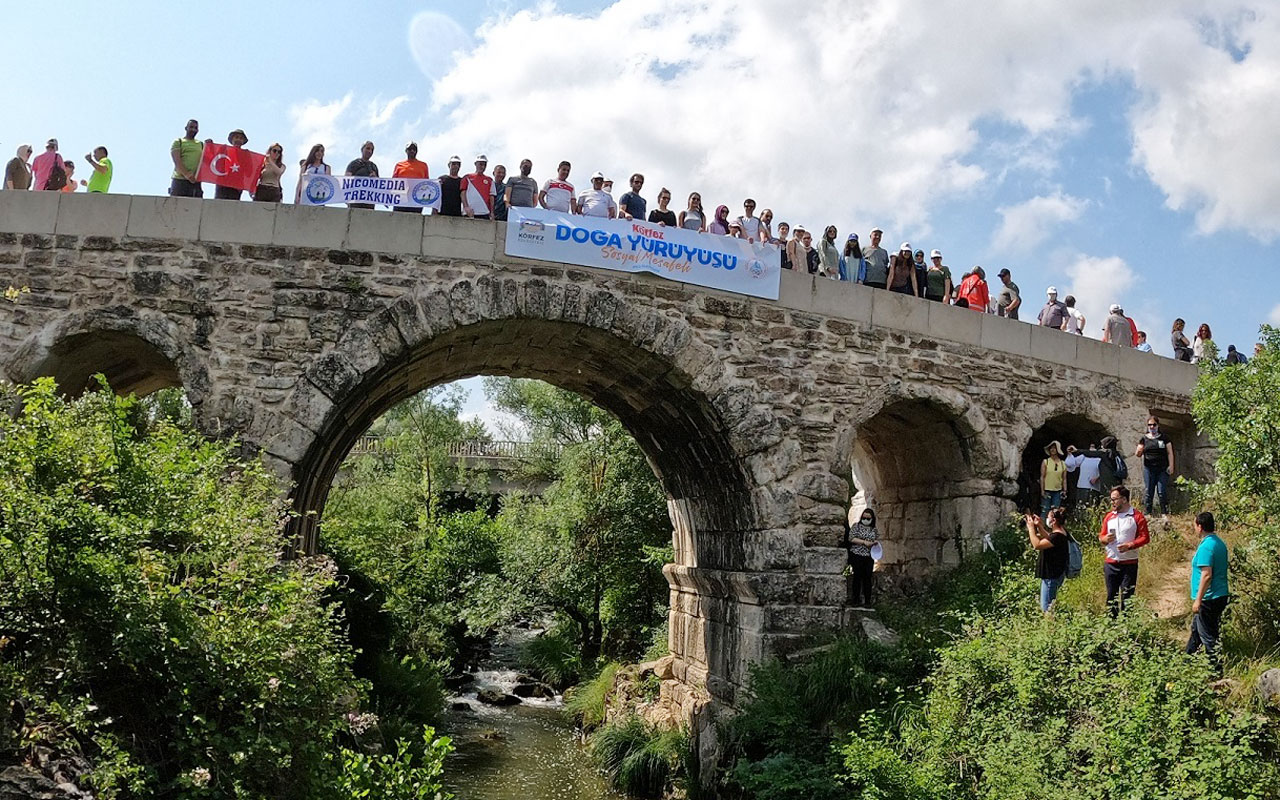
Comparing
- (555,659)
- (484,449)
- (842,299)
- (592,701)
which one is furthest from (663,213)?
(484,449)

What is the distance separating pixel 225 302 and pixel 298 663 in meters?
4.26

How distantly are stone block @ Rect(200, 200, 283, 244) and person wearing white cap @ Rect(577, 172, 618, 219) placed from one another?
2.88m

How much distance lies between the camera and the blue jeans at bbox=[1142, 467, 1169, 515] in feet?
36.2

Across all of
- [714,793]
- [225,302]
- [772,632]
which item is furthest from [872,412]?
[225,302]

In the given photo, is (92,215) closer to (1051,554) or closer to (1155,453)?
(1051,554)

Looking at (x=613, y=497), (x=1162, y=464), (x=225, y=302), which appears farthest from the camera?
(x=613, y=497)

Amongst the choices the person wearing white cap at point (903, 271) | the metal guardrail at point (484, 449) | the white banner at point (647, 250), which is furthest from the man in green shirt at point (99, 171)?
the metal guardrail at point (484, 449)

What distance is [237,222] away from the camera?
898 cm

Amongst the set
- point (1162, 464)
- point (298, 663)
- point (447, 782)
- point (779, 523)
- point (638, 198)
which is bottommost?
point (447, 782)

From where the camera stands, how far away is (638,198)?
34.2ft

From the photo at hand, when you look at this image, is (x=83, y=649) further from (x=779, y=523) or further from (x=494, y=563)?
(x=494, y=563)

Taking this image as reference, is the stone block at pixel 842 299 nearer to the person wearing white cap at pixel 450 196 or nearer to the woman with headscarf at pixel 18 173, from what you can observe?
the person wearing white cap at pixel 450 196

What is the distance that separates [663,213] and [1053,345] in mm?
4783

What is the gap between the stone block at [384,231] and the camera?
29.9 ft
